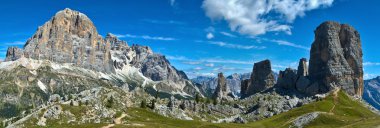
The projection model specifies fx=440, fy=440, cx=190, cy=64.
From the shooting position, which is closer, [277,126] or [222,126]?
[222,126]

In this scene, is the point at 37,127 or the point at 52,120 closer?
the point at 37,127

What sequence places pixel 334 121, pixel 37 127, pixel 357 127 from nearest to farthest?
pixel 357 127
pixel 37 127
pixel 334 121

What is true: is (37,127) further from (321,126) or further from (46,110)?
(321,126)

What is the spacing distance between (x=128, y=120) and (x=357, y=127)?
94.8 metres

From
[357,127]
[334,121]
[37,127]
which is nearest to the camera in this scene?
[357,127]

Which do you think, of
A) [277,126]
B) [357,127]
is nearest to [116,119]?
[277,126]

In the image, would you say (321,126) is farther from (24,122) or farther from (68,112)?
(24,122)

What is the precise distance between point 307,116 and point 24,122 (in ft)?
406

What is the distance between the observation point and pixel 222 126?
182m

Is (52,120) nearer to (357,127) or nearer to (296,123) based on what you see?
(296,123)

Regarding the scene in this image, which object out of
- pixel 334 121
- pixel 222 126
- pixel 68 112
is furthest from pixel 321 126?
pixel 68 112

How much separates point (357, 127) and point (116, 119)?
99776 mm

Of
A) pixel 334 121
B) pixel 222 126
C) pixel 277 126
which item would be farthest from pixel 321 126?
pixel 222 126

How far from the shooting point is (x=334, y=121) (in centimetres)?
18812
